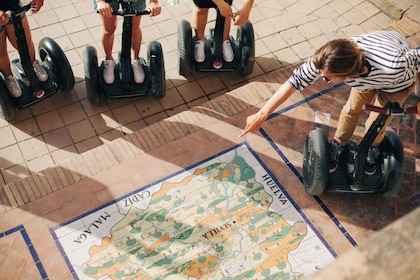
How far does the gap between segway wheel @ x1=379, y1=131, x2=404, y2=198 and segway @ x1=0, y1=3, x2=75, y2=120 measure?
9.51 ft

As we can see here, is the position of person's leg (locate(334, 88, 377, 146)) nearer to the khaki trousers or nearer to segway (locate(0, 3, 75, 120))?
the khaki trousers

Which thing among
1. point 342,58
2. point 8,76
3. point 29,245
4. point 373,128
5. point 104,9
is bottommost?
point 29,245

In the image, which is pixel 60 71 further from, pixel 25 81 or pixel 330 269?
pixel 330 269

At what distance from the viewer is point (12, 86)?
464 cm

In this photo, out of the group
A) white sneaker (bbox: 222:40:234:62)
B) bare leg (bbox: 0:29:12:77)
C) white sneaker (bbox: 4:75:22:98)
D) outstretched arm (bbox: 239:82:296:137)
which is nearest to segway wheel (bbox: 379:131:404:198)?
outstretched arm (bbox: 239:82:296:137)

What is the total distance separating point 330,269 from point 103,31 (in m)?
3.83

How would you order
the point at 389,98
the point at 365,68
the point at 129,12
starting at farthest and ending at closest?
the point at 129,12 < the point at 389,98 < the point at 365,68

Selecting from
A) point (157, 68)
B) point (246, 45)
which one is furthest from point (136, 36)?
point (246, 45)

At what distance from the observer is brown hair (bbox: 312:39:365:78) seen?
3027 mm

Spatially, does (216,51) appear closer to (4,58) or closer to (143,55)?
(143,55)

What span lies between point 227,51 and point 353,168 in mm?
1764

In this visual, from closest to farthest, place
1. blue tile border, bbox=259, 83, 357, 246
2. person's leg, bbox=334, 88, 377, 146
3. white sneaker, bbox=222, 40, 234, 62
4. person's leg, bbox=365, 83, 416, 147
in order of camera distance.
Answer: person's leg, bbox=365, 83, 416, 147 < person's leg, bbox=334, 88, 377, 146 < blue tile border, bbox=259, 83, 357, 246 < white sneaker, bbox=222, 40, 234, 62

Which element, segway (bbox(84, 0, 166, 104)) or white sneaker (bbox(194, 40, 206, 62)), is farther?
white sneaker (bbox(194, 40, 206, 62))

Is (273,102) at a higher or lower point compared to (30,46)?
higher
